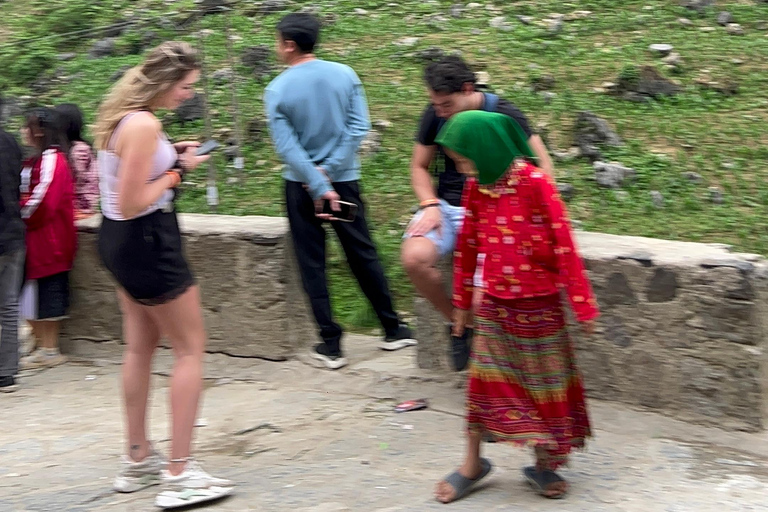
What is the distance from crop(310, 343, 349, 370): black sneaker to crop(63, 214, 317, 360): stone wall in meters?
0.20

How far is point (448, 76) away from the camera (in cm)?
412

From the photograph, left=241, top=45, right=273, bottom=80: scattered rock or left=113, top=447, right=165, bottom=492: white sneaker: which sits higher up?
left=241, top=45, right=273, bottom=80: scattered rock

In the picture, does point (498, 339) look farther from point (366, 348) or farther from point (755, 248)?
point (755, 248)

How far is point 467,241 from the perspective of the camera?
11.9 ft

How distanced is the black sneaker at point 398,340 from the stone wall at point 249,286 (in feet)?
1.35

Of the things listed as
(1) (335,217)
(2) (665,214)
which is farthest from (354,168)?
(2) (665,214)

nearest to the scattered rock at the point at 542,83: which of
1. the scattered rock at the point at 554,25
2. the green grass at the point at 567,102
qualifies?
the green grass at the point at 567,102

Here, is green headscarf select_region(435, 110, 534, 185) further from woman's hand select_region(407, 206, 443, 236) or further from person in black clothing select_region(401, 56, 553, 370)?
woman's hand select_region(407, 206, 443, 236)

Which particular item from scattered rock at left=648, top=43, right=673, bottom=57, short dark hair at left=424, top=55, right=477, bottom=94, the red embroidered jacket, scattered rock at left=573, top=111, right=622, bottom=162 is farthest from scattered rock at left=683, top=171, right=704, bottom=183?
the red embroidered jacket

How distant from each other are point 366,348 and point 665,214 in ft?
9.43

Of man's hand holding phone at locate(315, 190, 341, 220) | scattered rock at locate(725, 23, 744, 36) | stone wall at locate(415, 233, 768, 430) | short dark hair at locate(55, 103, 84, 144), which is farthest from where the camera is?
scattered rock at locate(725, 23, 744, 36)

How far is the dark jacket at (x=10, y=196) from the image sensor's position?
5102mm

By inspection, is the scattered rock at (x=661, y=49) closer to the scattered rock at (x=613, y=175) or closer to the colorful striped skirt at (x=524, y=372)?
the scattered rock at (x=613, y=175)

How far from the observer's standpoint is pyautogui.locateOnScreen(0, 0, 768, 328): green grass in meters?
7.15
